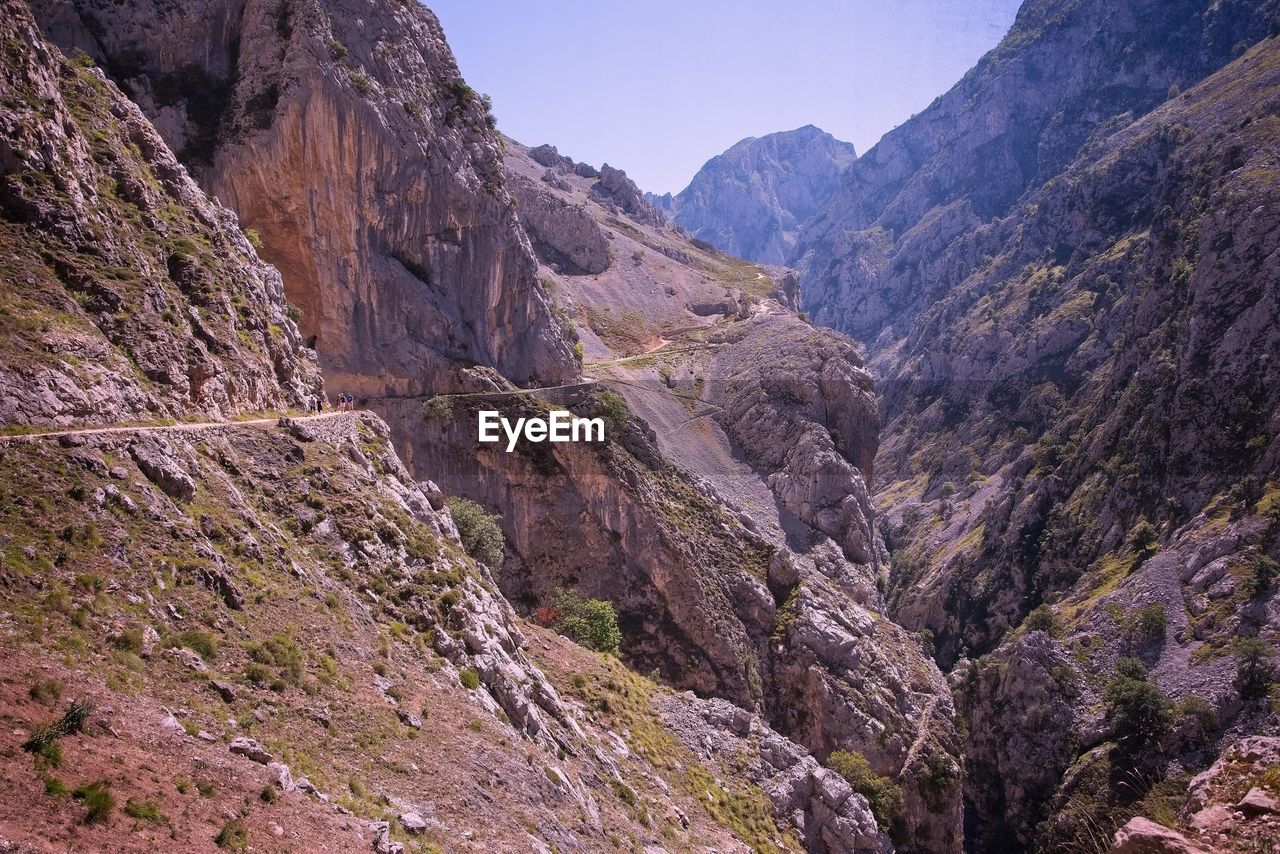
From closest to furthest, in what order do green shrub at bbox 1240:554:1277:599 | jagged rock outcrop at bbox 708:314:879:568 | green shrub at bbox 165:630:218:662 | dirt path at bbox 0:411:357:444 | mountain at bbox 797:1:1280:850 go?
green shrub at bbox 165:630:218:662 < dirt path at bbox 0:411:357:444 < mountain at bbox 797:1:1280:850 < green shrub at bbox 1240:554:1277:599 < jagged rock outcrop at bbox 708:314:879:568

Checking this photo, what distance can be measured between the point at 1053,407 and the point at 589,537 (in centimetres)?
11669

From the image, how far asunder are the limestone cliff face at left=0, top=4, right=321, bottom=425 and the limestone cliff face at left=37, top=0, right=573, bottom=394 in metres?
18.3

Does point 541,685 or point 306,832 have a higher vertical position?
point 306,832

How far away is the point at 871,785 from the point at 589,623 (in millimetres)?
20814

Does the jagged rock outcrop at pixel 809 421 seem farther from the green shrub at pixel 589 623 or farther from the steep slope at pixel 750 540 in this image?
the green shrub at pixel 589 623

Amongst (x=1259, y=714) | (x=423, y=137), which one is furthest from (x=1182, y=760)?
(x=423, y=137)

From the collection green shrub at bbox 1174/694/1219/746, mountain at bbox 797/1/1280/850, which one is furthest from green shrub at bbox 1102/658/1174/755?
green shrub at bbox 1174/694/1219/746

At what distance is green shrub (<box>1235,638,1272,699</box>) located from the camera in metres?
58.4

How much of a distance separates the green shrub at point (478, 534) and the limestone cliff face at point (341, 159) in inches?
499

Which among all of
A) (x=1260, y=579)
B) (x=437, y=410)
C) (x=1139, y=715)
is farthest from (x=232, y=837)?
(x=1260, y=579)

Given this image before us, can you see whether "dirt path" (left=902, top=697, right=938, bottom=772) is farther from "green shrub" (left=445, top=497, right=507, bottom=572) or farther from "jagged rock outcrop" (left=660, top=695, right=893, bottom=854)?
"green shrub" (left=445, top=497, right=507, bottom=572)

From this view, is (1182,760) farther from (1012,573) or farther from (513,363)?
(513,363)

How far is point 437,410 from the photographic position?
5881 cm

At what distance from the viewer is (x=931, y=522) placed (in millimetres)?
146500
